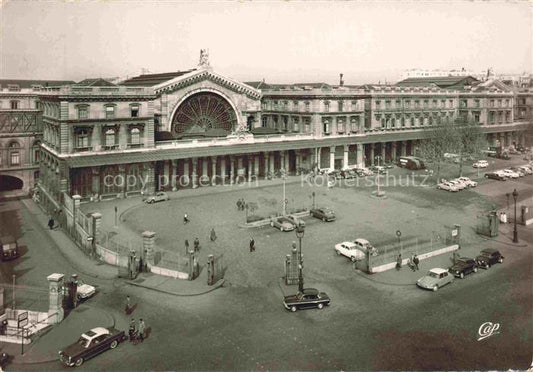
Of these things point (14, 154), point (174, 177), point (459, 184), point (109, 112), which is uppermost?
point (109, 112)

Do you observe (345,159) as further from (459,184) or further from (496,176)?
(496,176)

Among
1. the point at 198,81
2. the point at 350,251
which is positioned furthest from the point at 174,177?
the point at 350,251

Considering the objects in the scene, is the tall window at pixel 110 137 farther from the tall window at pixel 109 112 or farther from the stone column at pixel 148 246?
the stone column at pixel 148 246

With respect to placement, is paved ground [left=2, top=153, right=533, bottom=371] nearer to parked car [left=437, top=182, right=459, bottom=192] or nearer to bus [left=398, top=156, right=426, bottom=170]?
parked car [left=437, top=182, right=459, bottom=192]

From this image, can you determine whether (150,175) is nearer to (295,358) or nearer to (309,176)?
(309,176)

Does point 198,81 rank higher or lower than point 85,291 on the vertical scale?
higher

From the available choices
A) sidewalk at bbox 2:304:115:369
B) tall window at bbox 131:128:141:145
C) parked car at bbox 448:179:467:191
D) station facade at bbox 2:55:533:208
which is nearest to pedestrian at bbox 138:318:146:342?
sidewalk at bbox 2:304:115:369
